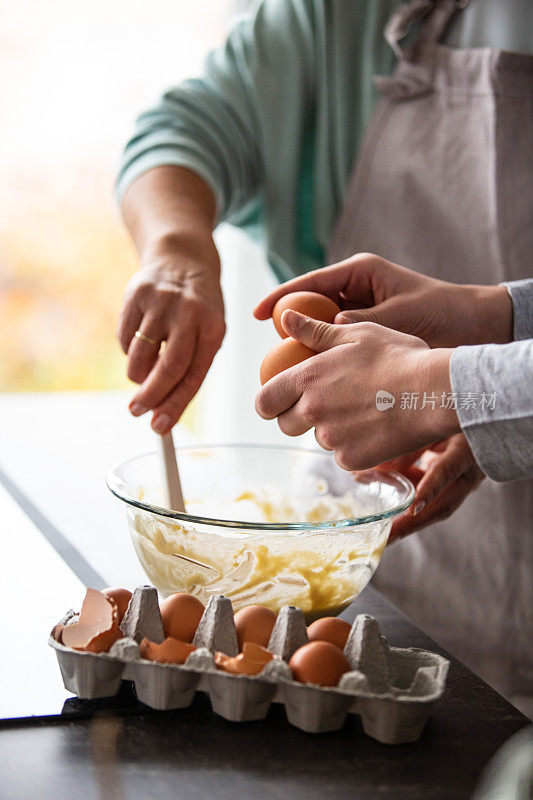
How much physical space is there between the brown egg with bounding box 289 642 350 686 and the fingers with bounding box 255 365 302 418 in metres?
0.26

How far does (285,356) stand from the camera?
840 mm

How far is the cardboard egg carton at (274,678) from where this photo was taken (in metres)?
0.59

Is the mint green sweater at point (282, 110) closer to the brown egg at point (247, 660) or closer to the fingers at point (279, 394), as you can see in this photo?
the fingers at point (279, 394)

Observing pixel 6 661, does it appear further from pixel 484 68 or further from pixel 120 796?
pixel 484 68

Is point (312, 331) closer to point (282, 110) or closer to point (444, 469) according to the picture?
point (444, 469)

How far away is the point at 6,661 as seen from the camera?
720mm

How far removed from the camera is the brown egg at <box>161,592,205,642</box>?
0.67 m

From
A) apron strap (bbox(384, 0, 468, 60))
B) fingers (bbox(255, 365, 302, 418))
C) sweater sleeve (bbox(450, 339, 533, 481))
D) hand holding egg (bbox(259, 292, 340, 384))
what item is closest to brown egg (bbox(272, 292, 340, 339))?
hand holding egg (bbox(259, 292, 340, 384))

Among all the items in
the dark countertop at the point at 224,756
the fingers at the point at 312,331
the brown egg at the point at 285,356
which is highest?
the fingers at the point at 312,331

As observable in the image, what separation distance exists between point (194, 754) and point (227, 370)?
2.26 metres

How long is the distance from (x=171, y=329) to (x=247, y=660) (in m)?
0.51

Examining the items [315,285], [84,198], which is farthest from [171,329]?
[84,198]

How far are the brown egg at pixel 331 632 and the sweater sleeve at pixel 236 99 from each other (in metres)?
0.79

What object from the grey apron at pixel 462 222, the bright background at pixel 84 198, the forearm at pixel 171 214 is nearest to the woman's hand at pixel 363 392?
the forearm at pixel 171 214
